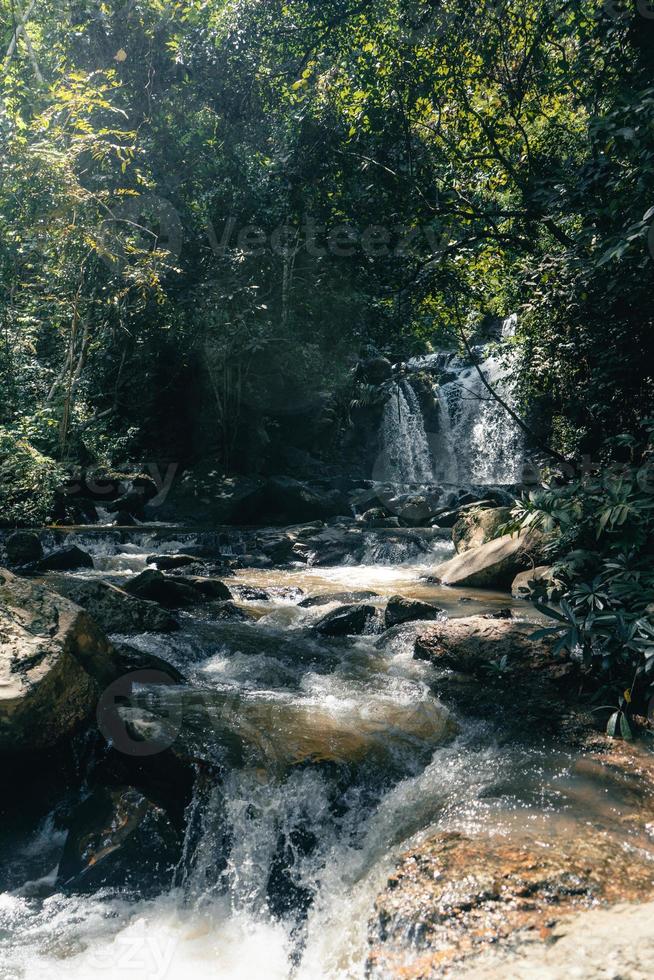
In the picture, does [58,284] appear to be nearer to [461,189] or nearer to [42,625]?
[461,189]

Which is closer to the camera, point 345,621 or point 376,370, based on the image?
point 345,621

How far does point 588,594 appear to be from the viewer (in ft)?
13.9

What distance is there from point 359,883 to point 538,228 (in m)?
6.73

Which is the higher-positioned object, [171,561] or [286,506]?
[286,506]

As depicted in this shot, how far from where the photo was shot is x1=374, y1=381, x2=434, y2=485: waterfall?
74.9ft

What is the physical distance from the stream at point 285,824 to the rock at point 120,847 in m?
0.06

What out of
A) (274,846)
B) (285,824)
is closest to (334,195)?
(285,824)

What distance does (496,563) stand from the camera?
8883mm

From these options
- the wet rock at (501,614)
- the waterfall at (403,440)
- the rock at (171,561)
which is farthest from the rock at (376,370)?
the wet rock at (501,614)

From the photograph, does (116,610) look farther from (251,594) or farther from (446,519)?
(446,519)

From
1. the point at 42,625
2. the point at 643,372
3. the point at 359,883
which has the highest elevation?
the point at 643,372

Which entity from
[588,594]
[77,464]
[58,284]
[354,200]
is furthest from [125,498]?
[588,594]

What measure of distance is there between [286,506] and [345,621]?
956 centimetres

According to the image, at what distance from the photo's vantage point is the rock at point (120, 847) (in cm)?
319
